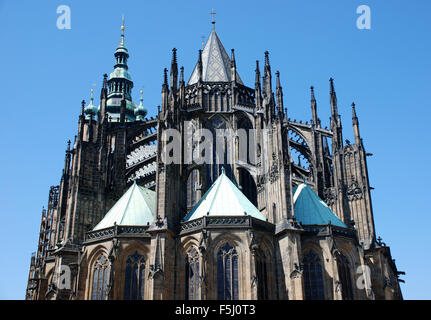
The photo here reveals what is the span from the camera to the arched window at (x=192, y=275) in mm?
32534

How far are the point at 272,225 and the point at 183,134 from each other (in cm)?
1157

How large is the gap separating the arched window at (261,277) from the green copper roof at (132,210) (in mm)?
7376

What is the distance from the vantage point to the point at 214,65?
162ft

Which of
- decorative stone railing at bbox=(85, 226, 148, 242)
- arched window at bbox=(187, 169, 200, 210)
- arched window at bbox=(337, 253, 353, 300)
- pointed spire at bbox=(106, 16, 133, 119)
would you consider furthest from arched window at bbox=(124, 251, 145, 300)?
pointed spire at bbox=(106, 16, 133, 119)

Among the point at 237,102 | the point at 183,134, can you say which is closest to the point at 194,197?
the point at 183,134

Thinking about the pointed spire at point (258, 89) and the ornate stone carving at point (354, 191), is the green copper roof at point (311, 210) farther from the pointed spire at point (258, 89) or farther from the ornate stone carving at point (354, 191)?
the pointed spire at point (258, 89)

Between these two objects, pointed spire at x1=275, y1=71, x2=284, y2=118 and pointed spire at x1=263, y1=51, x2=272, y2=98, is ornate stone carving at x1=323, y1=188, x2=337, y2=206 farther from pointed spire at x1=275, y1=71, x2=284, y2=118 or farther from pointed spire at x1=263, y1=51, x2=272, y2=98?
pointed spire at x1=263, y1=51, x2=272, y2=98

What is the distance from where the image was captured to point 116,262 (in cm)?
3372

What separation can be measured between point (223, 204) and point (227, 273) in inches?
197

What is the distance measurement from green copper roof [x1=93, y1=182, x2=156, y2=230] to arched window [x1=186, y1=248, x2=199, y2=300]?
12.1 ft

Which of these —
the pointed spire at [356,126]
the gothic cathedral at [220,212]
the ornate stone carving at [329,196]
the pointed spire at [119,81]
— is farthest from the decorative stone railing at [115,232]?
the pointed spire at [119,81]

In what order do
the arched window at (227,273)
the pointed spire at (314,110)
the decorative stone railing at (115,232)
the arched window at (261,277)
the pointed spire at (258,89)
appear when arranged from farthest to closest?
1. the pointed spire at (314,110)
2. the pointed spire at (258,89)
3. the decorative stone railing at (115,232)
4. the arched window at (261,277)
5. the arched window at (227,273)

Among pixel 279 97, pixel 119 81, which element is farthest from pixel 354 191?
pixel 119 81

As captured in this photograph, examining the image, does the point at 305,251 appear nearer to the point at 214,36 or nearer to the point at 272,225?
the point at 272,225
